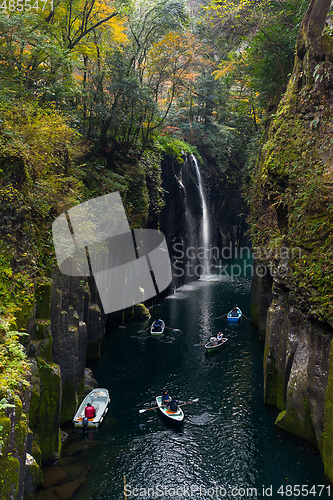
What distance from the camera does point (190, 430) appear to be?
1625 cm

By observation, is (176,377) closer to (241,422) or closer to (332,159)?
(241,422)

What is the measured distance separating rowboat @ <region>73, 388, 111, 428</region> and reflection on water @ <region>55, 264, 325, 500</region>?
0.54 metres

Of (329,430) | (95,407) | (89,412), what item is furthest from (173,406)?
(329,430)

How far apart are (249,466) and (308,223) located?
10053 millimetres

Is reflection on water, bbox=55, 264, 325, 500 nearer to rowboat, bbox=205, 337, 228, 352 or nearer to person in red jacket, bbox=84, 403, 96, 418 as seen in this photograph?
rowboat, bbox=205, 337, 228, 352

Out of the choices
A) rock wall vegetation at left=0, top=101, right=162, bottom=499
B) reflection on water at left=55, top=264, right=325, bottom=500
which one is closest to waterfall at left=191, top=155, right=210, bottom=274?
reflection on water at left=55, top=264, right=325, bottom=500

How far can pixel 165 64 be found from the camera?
1278 inches

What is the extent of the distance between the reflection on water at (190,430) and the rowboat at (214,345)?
40 centimetres

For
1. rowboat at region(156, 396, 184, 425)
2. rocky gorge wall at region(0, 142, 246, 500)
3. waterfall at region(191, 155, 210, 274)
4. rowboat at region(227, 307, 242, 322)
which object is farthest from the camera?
waterfall at region(191, 155, 210, 274)

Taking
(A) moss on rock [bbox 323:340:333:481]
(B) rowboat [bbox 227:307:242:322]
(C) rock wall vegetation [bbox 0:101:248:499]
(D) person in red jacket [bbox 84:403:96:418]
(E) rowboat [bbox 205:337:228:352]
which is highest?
(C) rock wall vegetation [bbox 0:101:248:499]

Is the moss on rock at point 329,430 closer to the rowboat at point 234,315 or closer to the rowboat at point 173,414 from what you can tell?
the rowboat at point 173,414

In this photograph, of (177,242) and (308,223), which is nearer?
(308,223)

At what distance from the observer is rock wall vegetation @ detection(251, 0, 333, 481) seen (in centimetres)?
1330

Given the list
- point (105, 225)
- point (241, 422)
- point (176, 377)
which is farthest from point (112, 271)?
point (241, 422)
